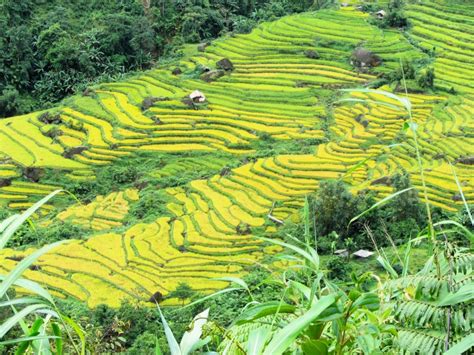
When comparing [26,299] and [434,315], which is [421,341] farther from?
[26,299]

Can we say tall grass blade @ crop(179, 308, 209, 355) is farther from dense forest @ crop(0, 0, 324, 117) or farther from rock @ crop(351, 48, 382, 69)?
dense forest @ crop(0, 0, 324, 117)

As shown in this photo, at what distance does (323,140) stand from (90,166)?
Answer: 745 cm

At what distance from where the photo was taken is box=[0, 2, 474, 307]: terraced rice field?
15125mm

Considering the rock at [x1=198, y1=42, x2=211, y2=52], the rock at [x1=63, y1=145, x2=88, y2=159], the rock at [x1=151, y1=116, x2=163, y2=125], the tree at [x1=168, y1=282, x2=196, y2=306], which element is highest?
the tree at [x1=168, y1=282, x2=196, y2=306]

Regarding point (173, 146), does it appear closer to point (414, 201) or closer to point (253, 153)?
point (253, 153)

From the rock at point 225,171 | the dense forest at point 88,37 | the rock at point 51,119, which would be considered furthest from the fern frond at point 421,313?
the dense forest at point 88,37

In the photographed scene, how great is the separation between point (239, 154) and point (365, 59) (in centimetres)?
781

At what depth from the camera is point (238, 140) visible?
2167 cm

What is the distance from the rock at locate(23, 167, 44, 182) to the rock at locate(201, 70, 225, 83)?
8166 mm

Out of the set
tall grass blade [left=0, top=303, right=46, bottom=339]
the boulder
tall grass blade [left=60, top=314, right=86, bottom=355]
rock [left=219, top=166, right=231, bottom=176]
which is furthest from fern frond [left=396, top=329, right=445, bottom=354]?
the boulder

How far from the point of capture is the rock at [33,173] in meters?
20.1

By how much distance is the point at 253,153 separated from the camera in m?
20.8

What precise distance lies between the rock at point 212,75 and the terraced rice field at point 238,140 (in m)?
0.33

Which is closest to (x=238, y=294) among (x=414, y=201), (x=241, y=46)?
(x=414, y=201)
